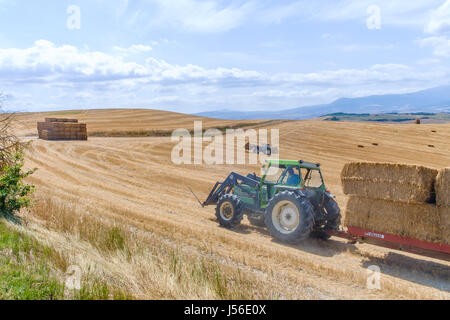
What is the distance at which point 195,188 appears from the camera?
16.3 meters

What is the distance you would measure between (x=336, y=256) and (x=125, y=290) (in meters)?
5.05

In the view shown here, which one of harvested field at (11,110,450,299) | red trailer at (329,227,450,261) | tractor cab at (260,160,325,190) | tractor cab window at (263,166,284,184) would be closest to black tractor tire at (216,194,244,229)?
harvested field at (11,110,450,299)

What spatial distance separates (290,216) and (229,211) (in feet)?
6.49

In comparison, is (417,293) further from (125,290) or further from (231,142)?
(231,142)

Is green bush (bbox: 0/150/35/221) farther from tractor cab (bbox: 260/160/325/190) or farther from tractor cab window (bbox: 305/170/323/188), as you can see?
tractor cab window (bbox: 305/170/323/188)

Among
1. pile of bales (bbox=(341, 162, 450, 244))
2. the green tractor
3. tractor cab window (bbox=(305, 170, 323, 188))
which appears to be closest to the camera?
pile of bales (bbox=(341, 162, 450, 244))

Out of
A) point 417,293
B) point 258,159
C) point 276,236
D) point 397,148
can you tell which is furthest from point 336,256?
point 397,148

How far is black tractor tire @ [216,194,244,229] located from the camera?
10.1 m

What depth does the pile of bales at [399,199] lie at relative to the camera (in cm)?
697

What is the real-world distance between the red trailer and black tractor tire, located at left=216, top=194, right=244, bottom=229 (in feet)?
9.62

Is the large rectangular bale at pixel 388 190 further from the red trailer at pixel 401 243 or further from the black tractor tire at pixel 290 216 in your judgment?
the black tractor tire at pixel 290 216

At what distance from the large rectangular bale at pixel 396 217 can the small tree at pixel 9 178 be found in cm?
763

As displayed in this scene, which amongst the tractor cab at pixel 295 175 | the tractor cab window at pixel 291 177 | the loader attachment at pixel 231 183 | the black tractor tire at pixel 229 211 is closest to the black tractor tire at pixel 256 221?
the black tractor tire at pixel 229 211

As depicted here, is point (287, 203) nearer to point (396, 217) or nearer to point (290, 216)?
point (290, 216)
